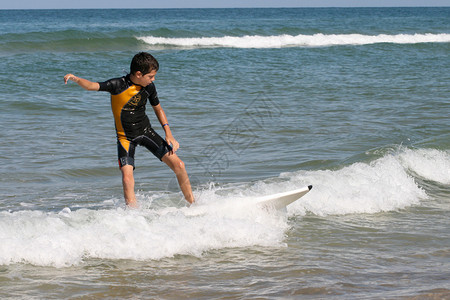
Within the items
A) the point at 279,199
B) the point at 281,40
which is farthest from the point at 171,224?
the point at 281,40

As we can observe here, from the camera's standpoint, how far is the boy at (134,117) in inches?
196

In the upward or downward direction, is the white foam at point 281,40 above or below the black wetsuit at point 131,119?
above

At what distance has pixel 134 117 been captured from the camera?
17.2ft

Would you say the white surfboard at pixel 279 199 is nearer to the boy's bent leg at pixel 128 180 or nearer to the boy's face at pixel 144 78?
the boy's bent leg at pixel 128 180

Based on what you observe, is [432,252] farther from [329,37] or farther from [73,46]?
[329,37]

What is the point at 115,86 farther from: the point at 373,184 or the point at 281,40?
the point at 281,40

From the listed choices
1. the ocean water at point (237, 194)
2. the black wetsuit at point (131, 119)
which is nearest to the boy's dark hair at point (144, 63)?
the black wetsuit at point (131, 119)

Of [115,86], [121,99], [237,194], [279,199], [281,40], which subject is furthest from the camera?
[281,40]

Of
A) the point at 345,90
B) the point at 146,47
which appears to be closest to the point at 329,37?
the point at 146,47

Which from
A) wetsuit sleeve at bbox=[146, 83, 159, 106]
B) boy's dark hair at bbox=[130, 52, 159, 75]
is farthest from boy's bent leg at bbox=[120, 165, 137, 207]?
boy's dark hair at bbox=[130, 52, 159, 75]

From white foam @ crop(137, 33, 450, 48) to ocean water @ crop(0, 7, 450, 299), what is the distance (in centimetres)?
1499

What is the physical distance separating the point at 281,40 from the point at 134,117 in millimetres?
28613

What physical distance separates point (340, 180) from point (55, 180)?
3528mm

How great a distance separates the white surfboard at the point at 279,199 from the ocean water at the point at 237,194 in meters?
0.12
